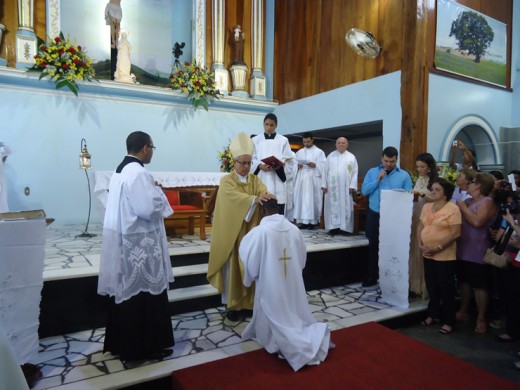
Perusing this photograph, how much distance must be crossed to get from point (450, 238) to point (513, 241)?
21.9 inches

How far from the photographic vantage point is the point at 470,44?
6.79 metres

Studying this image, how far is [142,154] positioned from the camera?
288 cm

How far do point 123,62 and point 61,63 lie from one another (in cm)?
137

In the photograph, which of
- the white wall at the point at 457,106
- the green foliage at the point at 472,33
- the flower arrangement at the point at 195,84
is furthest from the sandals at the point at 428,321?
the flower arrangement at the point at 195,84

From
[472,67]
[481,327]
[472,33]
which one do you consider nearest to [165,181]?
[481,327]

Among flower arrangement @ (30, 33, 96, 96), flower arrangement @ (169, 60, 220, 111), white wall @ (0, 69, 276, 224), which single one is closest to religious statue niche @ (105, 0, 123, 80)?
white wall @ (0, 69, 276, 224)

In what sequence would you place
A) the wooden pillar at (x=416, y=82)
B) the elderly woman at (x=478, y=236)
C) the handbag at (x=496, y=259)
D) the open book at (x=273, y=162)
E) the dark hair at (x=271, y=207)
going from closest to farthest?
the dark hair at (x=271, y=207) < the handbag at (x=496, y=259) < the elderly woman at (x=478, y=236) < the open book at (x=273, y=162) < the wooden pillar at (x=416, y=82)

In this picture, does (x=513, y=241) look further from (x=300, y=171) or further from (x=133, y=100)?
(x=133, y=100)

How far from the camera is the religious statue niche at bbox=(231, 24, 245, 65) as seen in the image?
29.0 ft

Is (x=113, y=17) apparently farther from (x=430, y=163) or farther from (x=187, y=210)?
(x=430, y=163)

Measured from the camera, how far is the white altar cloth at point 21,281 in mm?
2379

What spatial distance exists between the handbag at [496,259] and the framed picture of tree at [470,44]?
374 centimetres

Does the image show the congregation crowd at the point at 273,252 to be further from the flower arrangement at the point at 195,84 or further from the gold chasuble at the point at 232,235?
the flower arrangement at the point at 195,84

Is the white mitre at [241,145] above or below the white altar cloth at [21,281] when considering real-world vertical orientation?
above
